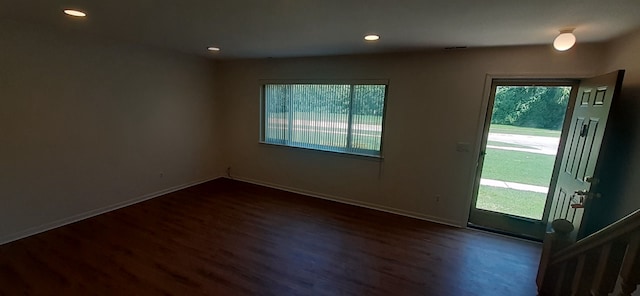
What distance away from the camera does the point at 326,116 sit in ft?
13.8

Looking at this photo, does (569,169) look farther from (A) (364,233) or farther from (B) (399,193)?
(A) (364,233)

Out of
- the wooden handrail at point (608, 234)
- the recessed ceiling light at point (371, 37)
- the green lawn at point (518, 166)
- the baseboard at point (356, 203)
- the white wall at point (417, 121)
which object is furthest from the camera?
the baseboard at point (356, 203)

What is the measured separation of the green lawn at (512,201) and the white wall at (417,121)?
0.26 meters

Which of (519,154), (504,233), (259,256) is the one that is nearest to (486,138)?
(519,154)

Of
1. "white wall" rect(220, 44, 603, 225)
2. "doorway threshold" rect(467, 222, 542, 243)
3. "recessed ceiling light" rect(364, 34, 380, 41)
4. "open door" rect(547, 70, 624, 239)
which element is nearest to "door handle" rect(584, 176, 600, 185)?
"open door" rect(547, 70, 624, 239)

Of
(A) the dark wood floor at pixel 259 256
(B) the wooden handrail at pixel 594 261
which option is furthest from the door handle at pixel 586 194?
(A) the dark wood floor at pixel 259 256

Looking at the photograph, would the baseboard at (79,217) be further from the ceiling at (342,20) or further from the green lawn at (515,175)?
the green lawn at (515,175)

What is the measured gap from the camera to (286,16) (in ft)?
7.20

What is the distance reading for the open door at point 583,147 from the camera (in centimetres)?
211

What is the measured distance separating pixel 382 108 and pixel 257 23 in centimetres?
204

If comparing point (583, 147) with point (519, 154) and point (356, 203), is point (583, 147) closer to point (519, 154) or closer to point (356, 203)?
point (519, 154)

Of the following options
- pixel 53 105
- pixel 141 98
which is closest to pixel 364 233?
pixel 141 98

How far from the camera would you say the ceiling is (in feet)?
6.10

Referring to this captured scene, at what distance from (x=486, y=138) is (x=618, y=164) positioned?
1.21 meters
